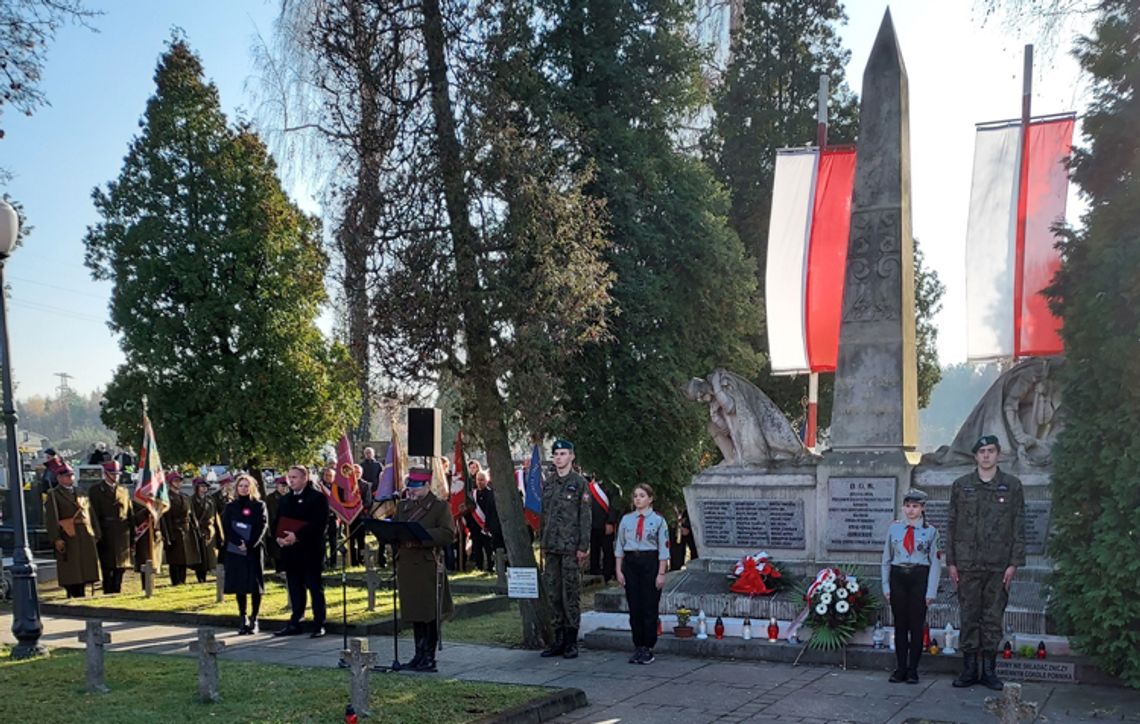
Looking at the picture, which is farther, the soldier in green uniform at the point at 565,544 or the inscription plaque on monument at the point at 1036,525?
the inscription plaque on monument at the point at 1036,525

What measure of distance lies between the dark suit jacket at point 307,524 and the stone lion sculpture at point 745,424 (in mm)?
4761

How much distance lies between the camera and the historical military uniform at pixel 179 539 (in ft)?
62.6

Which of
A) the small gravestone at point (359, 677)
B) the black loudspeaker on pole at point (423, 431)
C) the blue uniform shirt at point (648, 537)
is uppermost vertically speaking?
the black loudspeaker on pole at point (423, 431)

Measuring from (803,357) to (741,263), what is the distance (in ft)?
22.6

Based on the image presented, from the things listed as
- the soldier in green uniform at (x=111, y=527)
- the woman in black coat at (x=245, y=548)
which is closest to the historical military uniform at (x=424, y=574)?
the woman in black coat at (x=245, y=548)

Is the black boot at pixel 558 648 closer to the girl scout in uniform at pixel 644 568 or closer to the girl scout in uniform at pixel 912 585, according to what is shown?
the girl scout in uniform at pixel 644 568

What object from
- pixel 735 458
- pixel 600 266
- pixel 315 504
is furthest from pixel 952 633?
pixel 315 504

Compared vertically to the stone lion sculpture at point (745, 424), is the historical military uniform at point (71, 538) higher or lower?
lower

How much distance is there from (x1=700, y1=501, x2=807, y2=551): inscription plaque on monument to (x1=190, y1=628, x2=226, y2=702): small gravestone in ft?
21.4

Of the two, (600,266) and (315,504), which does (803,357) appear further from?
(315,504)

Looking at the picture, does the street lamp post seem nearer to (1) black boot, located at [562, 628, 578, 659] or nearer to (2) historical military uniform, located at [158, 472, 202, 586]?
(1) black boot, located at [562, 628, 578, 659]

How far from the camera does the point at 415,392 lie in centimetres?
1168

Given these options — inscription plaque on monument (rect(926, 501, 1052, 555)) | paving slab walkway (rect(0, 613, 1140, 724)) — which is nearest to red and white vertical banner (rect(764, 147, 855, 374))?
inscription plaque on monument (rect(926, 501, 1052, 555))

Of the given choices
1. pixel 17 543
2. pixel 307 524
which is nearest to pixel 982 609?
pixel 307 524
